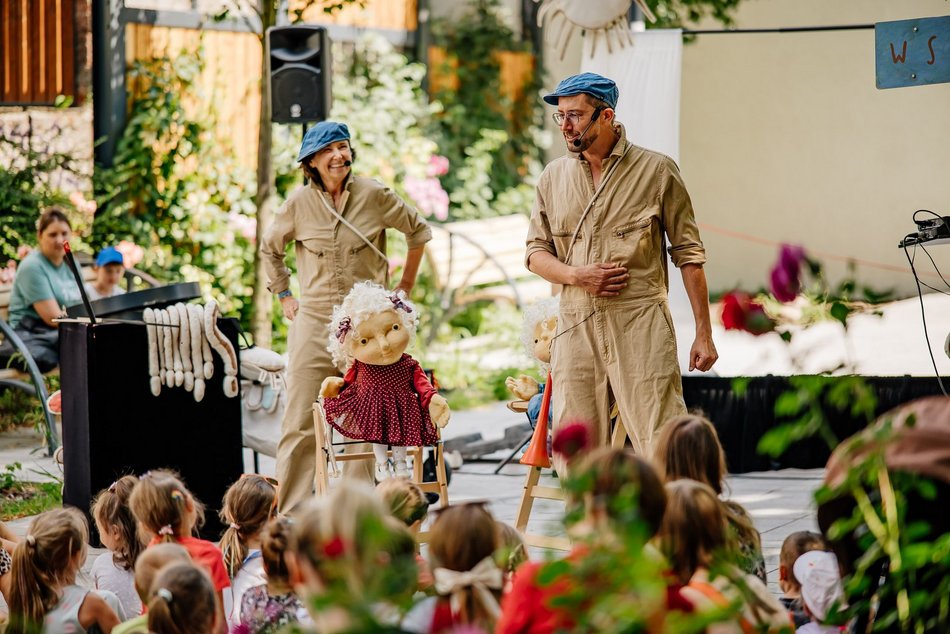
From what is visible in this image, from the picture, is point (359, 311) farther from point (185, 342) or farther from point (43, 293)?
point (43, 293)

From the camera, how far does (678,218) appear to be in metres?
4.66

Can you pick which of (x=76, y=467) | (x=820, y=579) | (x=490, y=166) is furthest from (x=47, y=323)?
(x=490, y=166)

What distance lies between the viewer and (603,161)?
4691mm

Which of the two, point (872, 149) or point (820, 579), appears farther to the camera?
point (872, 149)

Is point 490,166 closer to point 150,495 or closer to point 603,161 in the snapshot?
point 603,161

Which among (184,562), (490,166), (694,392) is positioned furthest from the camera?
(490,166)

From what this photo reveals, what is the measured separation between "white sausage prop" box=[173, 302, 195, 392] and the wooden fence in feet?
17.4

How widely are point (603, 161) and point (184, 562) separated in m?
2.37

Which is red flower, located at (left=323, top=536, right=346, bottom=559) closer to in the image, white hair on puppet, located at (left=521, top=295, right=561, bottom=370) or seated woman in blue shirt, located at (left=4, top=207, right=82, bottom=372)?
white hair on puppet, located at (left=521, top=295, right=561, bottom=370)

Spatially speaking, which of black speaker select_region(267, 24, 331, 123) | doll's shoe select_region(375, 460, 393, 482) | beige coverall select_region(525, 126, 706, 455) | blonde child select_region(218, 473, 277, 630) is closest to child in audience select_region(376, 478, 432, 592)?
blonde child select_region(218, 473, 277, 630)

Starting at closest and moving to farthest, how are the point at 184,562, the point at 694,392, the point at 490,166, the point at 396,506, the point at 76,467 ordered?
the point at 184,562, the point at 396,506, the point at 76,467, the point at 694,392, the point at 490,166

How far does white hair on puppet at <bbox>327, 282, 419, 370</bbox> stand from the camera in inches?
208

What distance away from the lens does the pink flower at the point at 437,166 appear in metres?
12.6

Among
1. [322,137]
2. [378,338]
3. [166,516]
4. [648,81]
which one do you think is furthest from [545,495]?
[648,81]
